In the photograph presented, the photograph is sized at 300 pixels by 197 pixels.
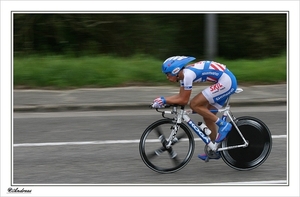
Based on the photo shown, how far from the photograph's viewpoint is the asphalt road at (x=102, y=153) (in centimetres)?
705

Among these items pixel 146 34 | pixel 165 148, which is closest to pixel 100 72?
pixel 146 34

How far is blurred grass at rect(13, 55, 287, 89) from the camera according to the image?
12602 mm

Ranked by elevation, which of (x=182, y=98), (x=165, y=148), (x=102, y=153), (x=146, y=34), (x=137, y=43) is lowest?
(x=102, y=153)

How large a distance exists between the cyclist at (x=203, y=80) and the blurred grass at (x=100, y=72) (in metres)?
5.66

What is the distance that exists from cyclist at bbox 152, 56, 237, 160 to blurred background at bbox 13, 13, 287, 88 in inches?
227

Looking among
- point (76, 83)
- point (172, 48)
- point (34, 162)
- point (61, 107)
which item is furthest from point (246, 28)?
point (34, 162)

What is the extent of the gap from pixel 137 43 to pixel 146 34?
41cm

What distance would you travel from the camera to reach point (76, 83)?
12.5m

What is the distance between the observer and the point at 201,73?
22.4 feet

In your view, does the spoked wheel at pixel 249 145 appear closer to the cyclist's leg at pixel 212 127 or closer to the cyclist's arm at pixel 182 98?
the cyclist's leg at pixel 212 127

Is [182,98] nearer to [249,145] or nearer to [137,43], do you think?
[249,145]

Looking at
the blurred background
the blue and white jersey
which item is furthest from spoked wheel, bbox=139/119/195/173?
the blurred background

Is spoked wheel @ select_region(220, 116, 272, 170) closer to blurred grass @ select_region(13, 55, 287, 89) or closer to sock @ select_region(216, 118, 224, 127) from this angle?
sock @ select_region(216, 118, 224, 127)

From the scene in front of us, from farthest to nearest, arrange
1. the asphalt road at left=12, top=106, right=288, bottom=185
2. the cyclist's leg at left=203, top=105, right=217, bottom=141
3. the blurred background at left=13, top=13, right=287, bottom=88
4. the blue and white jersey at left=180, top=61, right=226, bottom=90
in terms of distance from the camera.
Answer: the blurred background at left=13, top=13, right=287, bottom=88
the cyclist's leg at left=203, top=105, right=217, bottom=141
the asphalt road at left=12, top=106, right=288, bottom=185
the blue and white jersey at left=180, top=61, right=226, bottom=90
